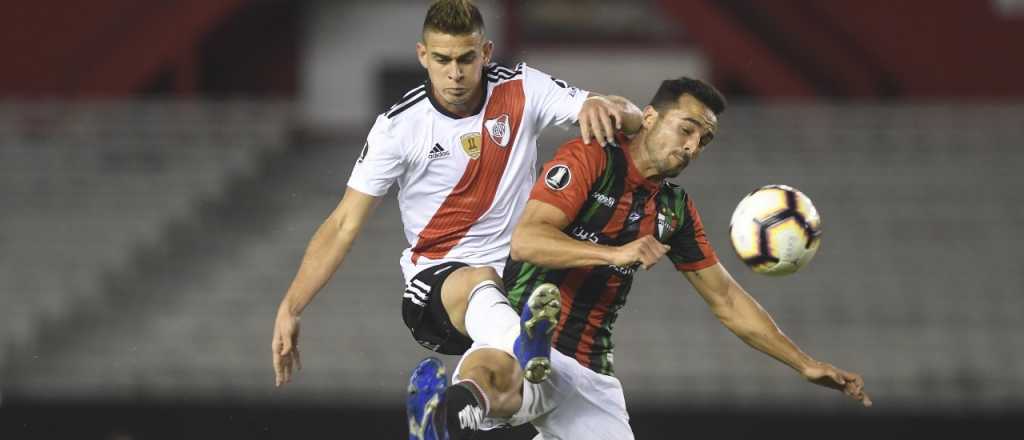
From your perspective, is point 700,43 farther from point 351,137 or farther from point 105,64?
point 105,64

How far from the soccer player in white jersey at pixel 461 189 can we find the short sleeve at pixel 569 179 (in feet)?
0.37

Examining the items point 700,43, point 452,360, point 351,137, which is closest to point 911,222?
point 700,43

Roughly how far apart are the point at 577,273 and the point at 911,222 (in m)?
8.02

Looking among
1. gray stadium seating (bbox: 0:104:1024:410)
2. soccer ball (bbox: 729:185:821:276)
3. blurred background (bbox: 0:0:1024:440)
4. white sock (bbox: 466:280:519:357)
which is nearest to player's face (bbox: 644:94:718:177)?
soccer ball (bbox: 729:185:821:276)

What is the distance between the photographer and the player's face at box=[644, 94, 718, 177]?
5109 millimetres

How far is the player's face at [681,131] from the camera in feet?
16.8

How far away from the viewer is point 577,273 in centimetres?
547

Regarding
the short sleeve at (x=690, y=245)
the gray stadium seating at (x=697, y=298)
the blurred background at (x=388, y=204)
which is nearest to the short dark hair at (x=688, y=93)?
the short sleeve at (x=690, y=245)

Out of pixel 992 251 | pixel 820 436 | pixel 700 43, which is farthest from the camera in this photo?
pixel 700 43

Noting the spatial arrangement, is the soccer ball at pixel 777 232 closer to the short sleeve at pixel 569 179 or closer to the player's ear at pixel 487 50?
the short sleeve at pixel 569 179

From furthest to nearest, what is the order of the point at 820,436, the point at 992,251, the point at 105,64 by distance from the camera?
the point at 105,64
the point at 992,251
the point at 820,436

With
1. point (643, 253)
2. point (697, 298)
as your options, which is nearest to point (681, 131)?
point (643, 253)

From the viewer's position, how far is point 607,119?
514 cm

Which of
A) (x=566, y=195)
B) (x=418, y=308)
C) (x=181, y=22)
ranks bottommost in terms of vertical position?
(x=418, y=308)
